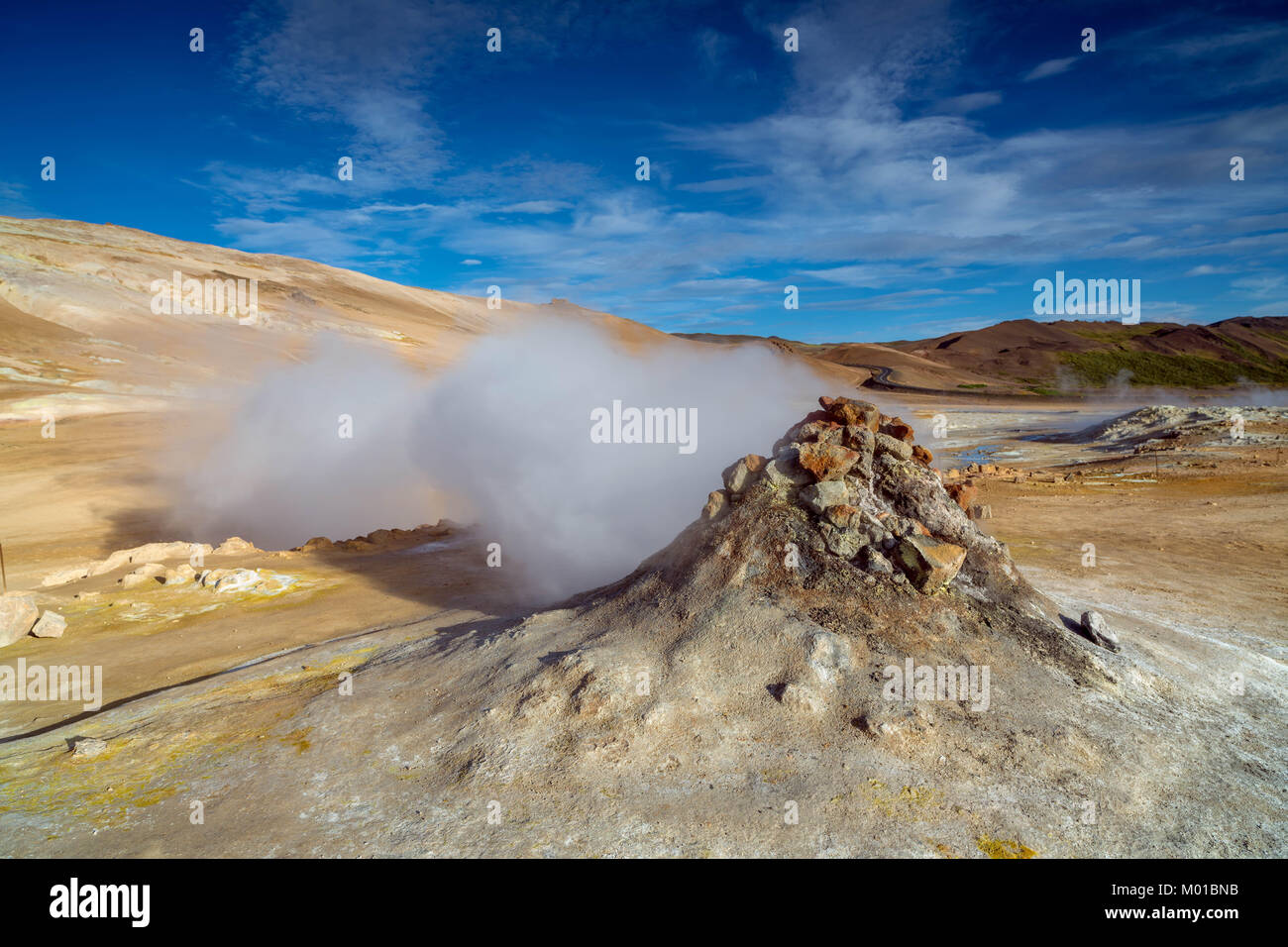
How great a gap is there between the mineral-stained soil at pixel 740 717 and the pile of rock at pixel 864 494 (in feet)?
0.08

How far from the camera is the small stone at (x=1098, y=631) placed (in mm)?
4859

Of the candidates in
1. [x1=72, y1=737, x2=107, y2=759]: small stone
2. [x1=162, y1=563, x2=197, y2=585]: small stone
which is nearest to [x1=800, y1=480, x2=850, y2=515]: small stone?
[x1=72, y1=737, x2=107, y2=759]: small stone

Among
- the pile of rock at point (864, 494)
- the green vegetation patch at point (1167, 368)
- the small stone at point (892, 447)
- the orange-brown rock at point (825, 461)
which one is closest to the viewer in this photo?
the pile of rock at point (864, 494)

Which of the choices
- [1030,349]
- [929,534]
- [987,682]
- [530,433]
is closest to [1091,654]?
[987,682]

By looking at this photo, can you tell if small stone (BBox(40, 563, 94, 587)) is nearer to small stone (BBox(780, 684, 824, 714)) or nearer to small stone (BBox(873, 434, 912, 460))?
small stone (BBox(780, 684, 824, 714))

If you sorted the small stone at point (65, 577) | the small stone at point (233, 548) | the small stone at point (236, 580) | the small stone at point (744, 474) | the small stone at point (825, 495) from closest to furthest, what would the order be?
the small stone at point (825, 495), the small stone at point (744, 474), the small stone at point (236, 580), the small stone at point (65, 577), the small stone at point (233, 548)

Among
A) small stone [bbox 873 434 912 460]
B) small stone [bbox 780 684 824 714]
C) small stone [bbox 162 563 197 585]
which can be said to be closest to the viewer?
small stone [bbox 780 684 824 714]

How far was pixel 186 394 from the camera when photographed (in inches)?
1027

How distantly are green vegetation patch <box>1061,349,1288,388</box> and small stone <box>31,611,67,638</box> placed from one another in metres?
72.8

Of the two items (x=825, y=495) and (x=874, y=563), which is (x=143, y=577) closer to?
(x=825, y=495)

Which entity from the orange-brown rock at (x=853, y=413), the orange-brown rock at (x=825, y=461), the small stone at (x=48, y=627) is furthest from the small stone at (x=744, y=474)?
the small stone at (x=48, y=627)

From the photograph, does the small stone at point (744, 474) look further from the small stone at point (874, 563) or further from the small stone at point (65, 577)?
the small stone at point (65, 577)

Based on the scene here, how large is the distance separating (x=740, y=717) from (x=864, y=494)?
218cm

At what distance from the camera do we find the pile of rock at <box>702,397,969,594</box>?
4.77 meters
